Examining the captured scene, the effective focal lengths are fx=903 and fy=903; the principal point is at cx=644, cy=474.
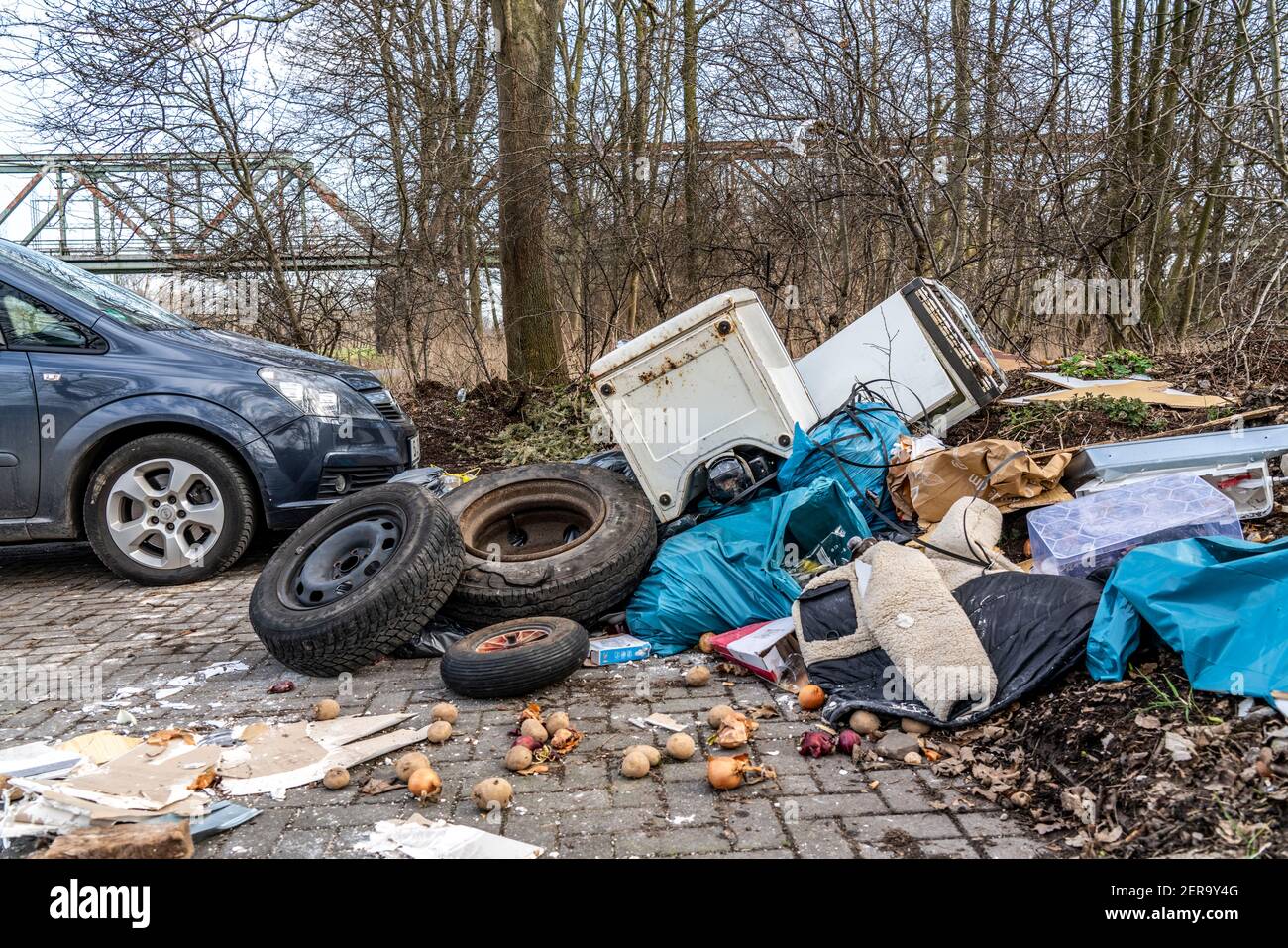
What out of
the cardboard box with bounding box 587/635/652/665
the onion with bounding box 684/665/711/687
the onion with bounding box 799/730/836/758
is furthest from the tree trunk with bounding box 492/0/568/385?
the onion with bounding box 799/730/836/758

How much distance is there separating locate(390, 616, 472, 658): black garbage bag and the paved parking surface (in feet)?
0.28

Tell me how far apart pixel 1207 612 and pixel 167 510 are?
580 centimetres

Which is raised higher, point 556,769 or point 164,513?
Result: point 164,513

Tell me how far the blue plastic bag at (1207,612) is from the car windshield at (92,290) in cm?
616

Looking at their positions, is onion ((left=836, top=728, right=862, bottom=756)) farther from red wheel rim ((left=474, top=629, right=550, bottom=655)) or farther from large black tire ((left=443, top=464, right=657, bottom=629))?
large black tire ((left=443, top=464, right=657, bottom=629))

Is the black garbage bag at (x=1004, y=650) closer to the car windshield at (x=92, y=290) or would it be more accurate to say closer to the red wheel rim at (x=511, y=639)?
the red wheel rim at (x=511, y=639)

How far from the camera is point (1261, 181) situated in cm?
775

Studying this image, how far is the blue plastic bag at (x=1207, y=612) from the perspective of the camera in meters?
2.88

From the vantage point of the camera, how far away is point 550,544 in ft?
19.0

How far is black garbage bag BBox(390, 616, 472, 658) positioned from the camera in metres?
4.68

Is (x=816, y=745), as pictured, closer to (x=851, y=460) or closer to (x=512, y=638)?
(x=512, y=638)

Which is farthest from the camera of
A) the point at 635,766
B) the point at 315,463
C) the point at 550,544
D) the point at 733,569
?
the point at 315,463

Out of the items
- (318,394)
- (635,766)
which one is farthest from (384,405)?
(635,766)

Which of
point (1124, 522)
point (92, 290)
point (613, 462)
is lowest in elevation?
point (1124, 522)
